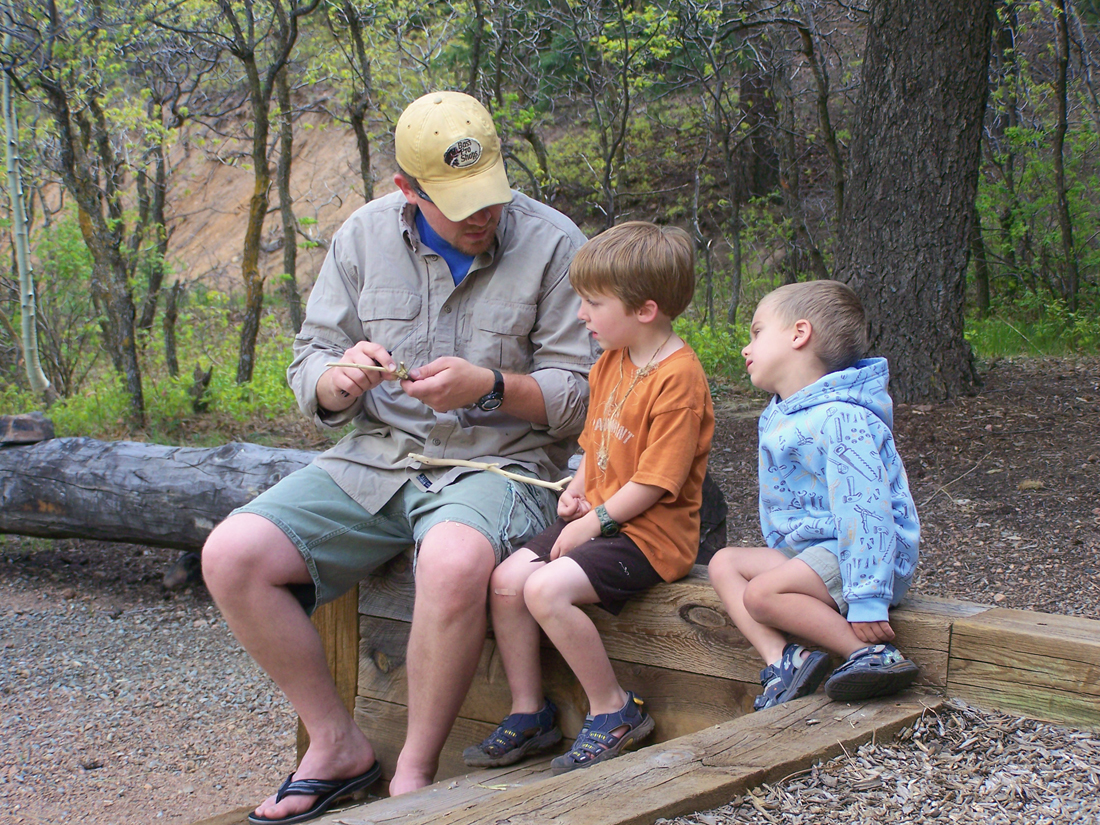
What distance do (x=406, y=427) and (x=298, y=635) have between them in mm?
613

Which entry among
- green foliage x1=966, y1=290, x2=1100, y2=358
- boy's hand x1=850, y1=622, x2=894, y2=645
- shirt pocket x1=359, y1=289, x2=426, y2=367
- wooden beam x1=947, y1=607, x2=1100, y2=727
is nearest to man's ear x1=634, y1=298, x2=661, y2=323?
shirt pocket x1=359, y1=289, x2=426, y2=367

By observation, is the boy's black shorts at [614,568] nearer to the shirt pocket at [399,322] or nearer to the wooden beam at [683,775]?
the wooden beam at [683,775]

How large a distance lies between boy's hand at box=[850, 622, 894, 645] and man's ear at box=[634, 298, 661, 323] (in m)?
0.81

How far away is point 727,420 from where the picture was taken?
20.6ft

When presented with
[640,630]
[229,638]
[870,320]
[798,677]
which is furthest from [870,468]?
[870,320]

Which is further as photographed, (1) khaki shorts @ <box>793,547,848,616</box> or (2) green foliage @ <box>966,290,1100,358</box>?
(2) green foliage @ <box>966,290,1100,358</box>

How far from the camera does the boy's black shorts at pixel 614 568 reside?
2142 mm

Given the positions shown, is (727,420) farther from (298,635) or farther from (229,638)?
(298,635)

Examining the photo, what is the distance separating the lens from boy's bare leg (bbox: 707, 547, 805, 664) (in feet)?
6.64

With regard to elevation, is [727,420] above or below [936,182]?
below

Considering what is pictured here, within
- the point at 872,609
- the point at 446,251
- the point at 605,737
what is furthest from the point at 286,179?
the point at 872,609

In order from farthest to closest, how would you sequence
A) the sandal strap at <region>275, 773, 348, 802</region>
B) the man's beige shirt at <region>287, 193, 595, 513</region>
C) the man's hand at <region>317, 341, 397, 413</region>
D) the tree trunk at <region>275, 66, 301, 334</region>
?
the tree trunk at <region>275, 66, 301, 334</region>, the man's beige shirt at <region>287, 193, 595, 513</region>, the man's hand at <region>317, 341, 397, 413</region>, the sandal strap at <region>275, 773, 348, 802</region>

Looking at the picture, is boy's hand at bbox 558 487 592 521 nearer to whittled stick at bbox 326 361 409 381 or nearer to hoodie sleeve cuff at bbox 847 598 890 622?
whittled stick at bbox 326 361 409 381

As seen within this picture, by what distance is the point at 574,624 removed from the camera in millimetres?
2105
